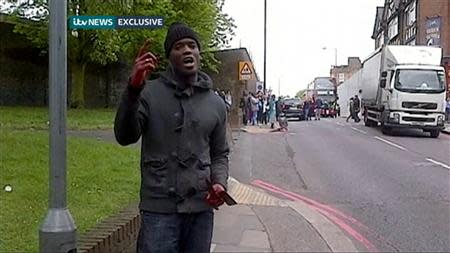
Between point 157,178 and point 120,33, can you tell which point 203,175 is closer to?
point 157,178

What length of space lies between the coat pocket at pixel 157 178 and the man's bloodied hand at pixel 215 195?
0.24 metres

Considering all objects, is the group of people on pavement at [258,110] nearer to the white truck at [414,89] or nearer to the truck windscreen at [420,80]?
the white truck at [414,89]

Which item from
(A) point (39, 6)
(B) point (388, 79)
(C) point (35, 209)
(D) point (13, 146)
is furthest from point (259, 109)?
(C) point (35, 209)

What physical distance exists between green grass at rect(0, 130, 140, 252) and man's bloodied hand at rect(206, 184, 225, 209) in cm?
193

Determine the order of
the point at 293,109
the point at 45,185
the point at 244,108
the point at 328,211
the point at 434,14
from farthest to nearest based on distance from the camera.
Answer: the point at 434,14 < the point at 293,109 < the point at 244,108 < the point at 328,211 < the point at 45,185

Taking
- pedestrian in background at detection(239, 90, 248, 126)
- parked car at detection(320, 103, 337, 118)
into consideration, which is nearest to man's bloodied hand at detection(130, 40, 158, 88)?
pedestrian in background at detection(239, 90, 248, 126)

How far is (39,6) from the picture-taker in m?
28.8

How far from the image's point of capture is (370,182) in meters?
13.7

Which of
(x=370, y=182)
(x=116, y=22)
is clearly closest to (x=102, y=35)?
(x=370, y=182)

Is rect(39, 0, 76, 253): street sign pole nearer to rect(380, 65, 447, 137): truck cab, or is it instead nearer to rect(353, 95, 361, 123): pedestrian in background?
rect(380, 65, 447, 137): truck cab

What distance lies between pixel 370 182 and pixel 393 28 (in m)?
67.7

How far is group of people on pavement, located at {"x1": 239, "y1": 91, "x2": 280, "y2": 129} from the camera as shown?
113ft

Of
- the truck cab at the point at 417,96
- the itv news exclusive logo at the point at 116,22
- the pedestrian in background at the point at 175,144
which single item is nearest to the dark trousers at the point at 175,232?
the pedestrian in background at the point at 175,144

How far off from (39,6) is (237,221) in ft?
73.2
